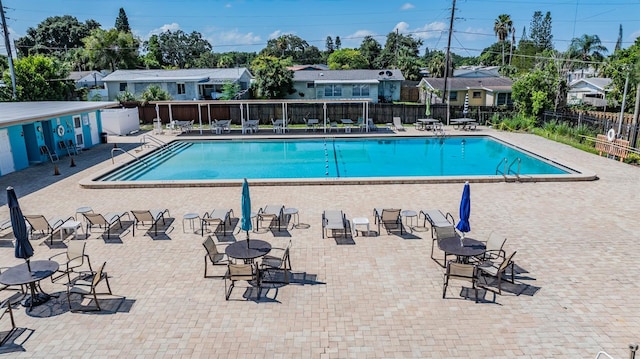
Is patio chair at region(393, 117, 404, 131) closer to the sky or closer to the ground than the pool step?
closer to the sky

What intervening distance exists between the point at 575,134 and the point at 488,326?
21563mm

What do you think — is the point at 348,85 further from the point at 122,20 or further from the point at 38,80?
the point at 122,20

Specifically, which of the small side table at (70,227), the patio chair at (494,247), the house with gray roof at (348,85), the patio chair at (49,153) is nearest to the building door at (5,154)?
the patio chair at (49,153)

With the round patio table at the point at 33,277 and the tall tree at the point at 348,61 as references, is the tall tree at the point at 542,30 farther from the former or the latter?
the round patio table at the point at 33,277

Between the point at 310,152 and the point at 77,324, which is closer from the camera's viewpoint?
the point at 77,324

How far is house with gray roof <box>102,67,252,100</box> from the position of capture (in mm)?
38750

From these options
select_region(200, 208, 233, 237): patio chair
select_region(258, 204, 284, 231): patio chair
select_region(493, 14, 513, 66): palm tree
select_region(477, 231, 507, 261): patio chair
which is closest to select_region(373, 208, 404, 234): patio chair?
select_region(477, 231, 507, 261): patio chair

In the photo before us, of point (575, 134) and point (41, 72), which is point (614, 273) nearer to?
point (575, 134)

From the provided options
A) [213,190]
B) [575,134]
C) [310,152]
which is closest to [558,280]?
[213,190]

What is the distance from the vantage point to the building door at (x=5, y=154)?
17359mm

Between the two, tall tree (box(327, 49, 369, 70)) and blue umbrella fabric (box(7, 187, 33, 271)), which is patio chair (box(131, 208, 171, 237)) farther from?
tall tree (box(327, 49, 369, 70))

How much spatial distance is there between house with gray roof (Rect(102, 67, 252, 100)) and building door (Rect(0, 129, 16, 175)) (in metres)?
22.0

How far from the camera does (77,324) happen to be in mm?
6887

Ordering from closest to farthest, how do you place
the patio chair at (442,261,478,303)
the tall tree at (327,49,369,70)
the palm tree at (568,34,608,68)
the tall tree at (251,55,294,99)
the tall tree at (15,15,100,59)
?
the patio chair at (442,261,478,303) → the tall tree at (251,55,294,99) → the palm tree at (568,34,608,68) → the tall tree at (327,49,369,70) → the tall tree at (15,15,100,59)
